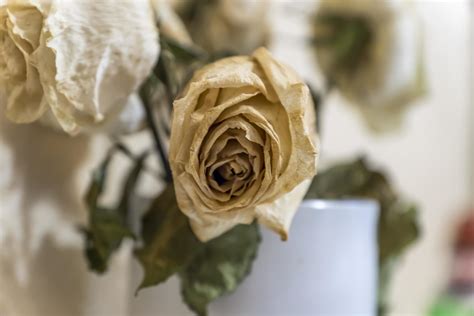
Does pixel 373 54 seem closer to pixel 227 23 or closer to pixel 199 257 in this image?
pixel 227 23

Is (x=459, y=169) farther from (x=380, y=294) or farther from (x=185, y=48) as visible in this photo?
(x=185, y=48)

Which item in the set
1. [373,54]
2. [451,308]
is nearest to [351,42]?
[373,54]

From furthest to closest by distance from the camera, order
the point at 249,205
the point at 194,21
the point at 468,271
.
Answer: the point at 468,271, the point at 194,21, the point at 249,205

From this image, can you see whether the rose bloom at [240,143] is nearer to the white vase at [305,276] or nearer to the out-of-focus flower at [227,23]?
the white vase at [305,276]

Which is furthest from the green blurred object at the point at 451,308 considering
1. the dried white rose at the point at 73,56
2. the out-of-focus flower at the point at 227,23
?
the dried white rose at the point at 73,56

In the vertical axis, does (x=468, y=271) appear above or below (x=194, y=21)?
below

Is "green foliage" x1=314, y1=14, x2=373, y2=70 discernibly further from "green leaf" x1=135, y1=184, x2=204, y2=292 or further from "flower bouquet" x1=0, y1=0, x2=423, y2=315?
"green leaf" x1=135, y1=184, x2=204, y2=292

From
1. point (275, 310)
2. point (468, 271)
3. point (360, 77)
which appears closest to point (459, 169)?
point (468, 271)

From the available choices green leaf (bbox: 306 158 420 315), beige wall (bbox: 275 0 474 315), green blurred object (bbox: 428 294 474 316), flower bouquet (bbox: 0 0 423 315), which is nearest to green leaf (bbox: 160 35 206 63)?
flower bouquet (bbox: 0 0 423 315)
